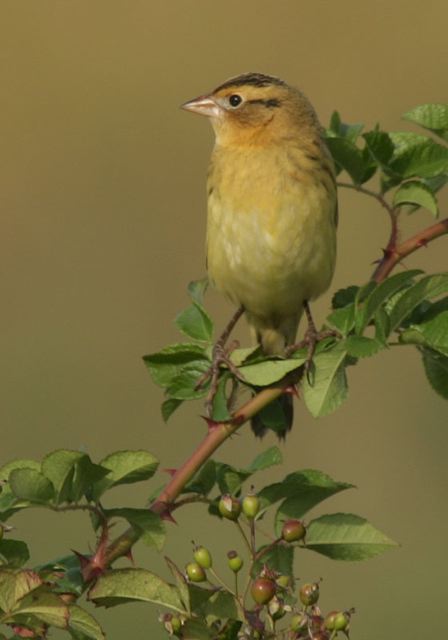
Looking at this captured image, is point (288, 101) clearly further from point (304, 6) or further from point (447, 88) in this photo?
point (304, 6)

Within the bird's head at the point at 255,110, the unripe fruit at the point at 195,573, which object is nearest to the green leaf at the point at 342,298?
the unripe fruit at the point at 195,573

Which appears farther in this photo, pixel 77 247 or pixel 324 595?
pixel 77 247

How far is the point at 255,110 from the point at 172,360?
1.99 meters

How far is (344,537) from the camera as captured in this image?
2137mm

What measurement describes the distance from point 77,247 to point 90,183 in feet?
2.24

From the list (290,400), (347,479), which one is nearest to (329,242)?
(290,400)

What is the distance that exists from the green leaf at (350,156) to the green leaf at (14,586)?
1132 mm

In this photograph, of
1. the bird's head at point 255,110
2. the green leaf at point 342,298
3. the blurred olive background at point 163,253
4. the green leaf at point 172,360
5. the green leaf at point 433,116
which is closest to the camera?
the green leaf at point 172,360

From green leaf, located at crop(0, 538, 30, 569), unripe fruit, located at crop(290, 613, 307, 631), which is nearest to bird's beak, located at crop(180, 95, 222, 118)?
green leaf, located at crop(0, 538, 30, 569)

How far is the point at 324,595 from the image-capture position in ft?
18.8

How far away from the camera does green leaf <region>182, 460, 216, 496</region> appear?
223cm

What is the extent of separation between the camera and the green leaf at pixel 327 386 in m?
2.27

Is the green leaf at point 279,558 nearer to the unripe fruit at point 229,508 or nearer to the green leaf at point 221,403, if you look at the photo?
the unripe fruit at point 229,508

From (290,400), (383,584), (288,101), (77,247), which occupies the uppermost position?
(288,101)
